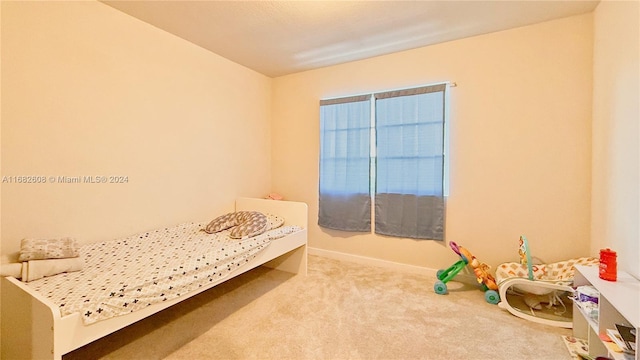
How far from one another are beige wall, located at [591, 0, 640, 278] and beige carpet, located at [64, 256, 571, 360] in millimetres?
804

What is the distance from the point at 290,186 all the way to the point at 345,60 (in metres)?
1.78

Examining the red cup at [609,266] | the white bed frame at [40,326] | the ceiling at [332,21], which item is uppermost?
the ceiling at [332,21]

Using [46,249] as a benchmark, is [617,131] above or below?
above

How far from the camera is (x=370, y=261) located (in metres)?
3.18

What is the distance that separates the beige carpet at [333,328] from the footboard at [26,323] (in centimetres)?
35

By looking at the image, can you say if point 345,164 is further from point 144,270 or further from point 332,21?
point 144,270

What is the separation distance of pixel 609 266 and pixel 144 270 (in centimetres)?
269

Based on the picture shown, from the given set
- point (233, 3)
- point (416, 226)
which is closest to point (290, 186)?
point (416, 226)

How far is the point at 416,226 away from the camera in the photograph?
9.40 ft

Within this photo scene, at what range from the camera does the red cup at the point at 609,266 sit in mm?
1479

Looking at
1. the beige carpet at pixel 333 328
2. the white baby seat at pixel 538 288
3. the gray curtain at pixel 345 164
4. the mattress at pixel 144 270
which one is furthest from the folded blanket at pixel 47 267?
the white baby seat at pixel 538 288

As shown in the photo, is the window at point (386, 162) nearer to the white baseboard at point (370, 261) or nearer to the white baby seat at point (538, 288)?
the white baseboard at point (370, 261)

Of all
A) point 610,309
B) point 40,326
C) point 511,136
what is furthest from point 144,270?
point 511,136

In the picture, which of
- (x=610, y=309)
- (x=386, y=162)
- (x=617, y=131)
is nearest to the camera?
(x=610, y=309)
